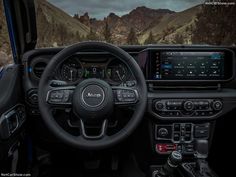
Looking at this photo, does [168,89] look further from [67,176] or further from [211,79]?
[67,176]

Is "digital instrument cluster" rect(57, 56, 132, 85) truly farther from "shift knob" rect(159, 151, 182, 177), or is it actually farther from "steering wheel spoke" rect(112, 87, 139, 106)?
"shift knob" rect(159, 151, 182, 177)

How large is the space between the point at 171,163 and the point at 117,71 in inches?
30.8

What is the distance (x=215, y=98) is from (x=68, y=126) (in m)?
1.14

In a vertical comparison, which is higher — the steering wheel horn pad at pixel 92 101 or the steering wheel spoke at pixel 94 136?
the steering wheel horn pad at pixel 92 101

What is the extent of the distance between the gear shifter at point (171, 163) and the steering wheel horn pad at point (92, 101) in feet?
1.77

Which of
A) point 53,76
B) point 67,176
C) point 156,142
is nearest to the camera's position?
point 53,76

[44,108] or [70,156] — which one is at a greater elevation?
[44,108]

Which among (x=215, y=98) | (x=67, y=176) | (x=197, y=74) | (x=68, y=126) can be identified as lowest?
(x=67, y=176)

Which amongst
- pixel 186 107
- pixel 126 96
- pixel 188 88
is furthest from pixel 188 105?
pixel 126 96

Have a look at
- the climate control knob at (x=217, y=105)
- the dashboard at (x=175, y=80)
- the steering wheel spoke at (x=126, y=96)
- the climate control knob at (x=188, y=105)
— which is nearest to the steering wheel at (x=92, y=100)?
the steering wheel spoke at (x=126, y=96)

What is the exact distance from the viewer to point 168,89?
2744 mm

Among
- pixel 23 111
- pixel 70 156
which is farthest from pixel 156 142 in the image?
pixel 23 111

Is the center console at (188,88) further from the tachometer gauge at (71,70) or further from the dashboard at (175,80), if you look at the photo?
the tachometer gauge at (71,70)

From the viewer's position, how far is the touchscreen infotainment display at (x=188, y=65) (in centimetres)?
261
